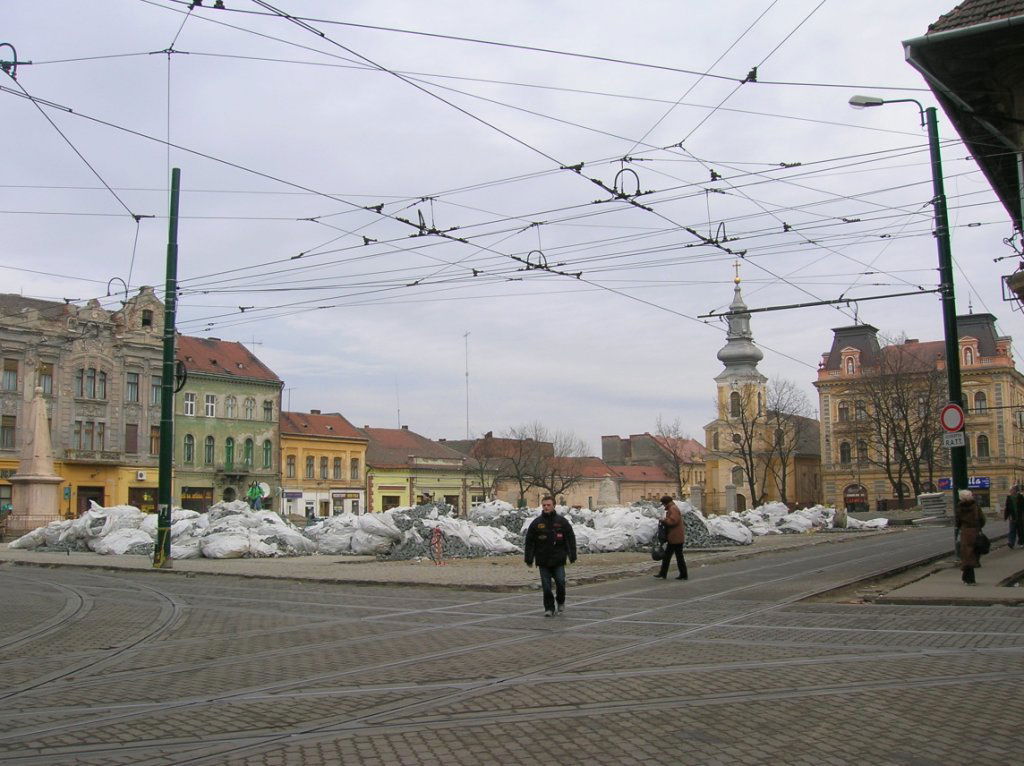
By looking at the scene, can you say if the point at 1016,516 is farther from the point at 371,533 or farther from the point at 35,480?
the point at 35,480

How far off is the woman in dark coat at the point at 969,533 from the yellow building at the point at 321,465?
64825mm

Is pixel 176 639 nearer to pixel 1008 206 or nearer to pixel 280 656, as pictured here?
pixel 280 656

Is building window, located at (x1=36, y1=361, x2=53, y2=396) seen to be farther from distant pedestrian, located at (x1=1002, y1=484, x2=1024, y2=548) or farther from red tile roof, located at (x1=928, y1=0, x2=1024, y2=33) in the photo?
red tile roof, located at (x1=928, y1=0, x2=1024, y2=33)

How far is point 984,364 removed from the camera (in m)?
86.0

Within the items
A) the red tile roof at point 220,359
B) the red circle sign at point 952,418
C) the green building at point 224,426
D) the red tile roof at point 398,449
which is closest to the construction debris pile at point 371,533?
the red circle sign at point 952,418

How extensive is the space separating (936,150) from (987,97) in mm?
2374

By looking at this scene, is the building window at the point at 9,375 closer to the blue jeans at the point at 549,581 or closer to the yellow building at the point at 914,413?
the blue jeans at the point at 549,581

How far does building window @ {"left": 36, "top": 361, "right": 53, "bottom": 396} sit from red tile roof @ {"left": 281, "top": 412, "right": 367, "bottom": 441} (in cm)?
2081

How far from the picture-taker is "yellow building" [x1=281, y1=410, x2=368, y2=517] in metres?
78.3

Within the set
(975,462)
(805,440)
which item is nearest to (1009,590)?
(975,462)

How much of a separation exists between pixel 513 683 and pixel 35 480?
116ft

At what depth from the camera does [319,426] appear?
83.6m

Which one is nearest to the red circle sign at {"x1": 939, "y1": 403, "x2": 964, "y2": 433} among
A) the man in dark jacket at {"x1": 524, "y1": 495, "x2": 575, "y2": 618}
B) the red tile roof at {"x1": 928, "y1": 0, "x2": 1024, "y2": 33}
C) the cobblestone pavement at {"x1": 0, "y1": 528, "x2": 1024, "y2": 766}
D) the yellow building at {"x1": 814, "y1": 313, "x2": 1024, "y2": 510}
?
the cobblestone pavement at {"x1": 0, "y1": 528, "x2": 1024, "y2": 766}

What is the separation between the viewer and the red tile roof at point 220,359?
235 feet
